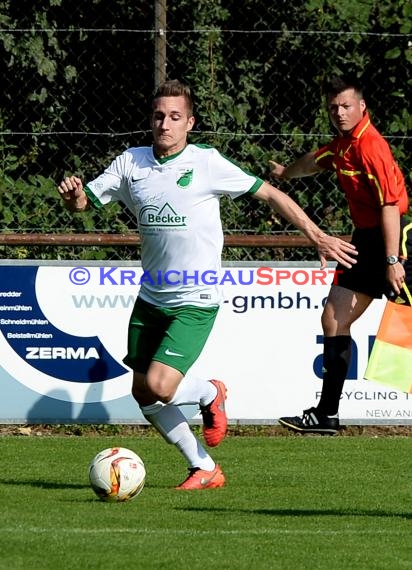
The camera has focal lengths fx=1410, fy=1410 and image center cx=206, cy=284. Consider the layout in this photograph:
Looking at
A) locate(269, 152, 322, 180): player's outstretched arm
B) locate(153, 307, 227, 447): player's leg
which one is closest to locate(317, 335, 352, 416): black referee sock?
locate(153, 307, 227, 447): player's leg

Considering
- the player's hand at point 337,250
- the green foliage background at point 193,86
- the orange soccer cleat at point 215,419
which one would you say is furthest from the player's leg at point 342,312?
the green foliage background at point 193,86

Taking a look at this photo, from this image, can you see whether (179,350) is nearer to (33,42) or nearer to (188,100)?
(188,100)

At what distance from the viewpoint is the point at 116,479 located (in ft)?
24.8

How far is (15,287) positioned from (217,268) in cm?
334

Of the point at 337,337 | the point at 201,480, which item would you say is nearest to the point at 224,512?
the point at 201,480

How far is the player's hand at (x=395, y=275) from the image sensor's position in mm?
8203

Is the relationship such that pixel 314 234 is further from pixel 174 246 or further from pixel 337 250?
pixel 174 246

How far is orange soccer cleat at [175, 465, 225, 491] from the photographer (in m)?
8.17

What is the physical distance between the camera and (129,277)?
1117cm

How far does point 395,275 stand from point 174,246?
1296mm

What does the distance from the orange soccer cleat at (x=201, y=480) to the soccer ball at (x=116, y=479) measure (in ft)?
1.77

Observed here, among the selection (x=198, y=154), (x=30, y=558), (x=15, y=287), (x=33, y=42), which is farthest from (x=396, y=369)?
(x=33, y=42)

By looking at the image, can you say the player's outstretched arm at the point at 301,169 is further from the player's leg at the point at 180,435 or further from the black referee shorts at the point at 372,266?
the player's leg at the point at 180,435

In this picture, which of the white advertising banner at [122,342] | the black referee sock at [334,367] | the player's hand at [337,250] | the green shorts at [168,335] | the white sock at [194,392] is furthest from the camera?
the white advertising banner at [122,342]
